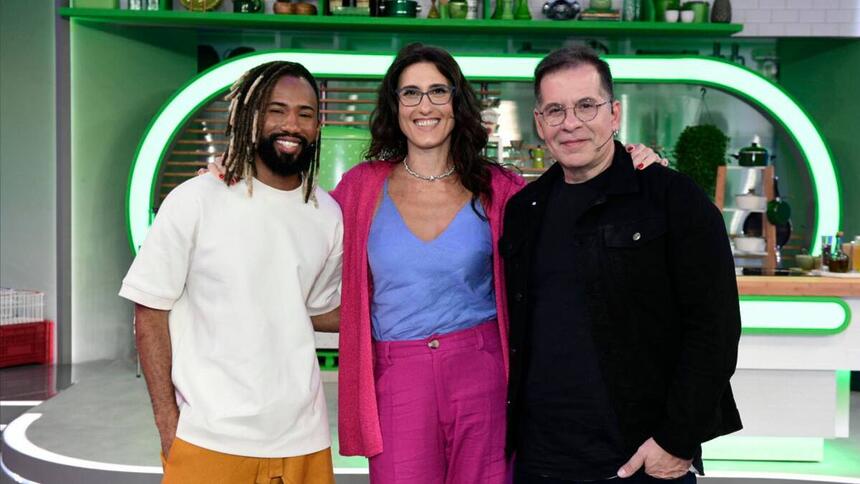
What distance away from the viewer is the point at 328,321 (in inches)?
98.2

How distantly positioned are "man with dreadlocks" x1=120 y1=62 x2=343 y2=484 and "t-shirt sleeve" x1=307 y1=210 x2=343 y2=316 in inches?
5.9

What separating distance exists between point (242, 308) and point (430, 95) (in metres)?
0.80

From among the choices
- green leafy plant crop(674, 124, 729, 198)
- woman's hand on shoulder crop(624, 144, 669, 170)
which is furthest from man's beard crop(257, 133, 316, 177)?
green leafy plant crop(674, 124, 729, 198)

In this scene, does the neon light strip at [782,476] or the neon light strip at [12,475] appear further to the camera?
the neon light strip at [12,475]

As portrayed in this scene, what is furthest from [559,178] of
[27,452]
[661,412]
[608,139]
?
[27,452]

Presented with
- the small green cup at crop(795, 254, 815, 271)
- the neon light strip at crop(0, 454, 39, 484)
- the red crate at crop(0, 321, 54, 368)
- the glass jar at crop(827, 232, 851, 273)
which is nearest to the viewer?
the neon light strip at crop(0, 454, 39, 484)

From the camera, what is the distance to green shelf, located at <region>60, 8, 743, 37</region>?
6.52 metres

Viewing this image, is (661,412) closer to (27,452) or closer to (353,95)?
(27,452)

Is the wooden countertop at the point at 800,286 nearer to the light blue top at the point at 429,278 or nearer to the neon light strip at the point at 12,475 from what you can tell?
the light blue top at the point at 429,278

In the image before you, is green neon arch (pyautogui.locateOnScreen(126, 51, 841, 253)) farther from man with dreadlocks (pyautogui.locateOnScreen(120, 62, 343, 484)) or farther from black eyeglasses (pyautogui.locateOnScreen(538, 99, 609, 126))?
black eyeglasses (pyautogui.locateOnScreen(538, 99, 609, 126))

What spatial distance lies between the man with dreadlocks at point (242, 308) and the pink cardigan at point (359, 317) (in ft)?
0.59

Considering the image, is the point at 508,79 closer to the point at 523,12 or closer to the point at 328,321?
the point at 523,12

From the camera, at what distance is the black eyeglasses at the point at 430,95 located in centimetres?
246

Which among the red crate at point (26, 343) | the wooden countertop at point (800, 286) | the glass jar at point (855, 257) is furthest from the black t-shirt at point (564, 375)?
the red crate at point (26, 343)
